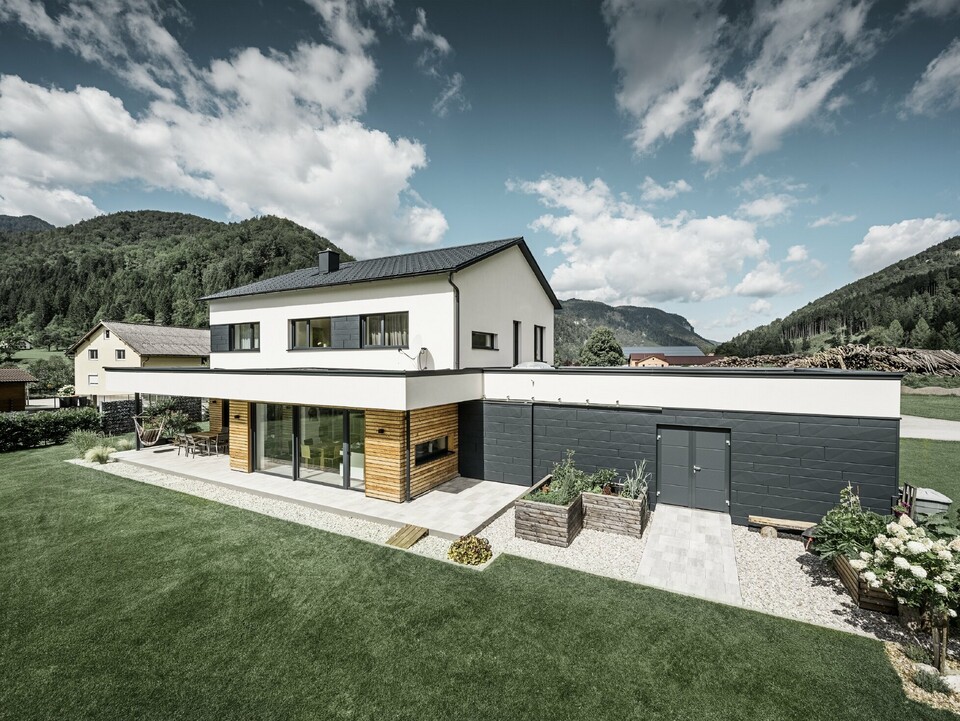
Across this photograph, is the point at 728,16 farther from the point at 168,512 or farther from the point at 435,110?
the point at 168,512

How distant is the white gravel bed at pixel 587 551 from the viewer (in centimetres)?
705

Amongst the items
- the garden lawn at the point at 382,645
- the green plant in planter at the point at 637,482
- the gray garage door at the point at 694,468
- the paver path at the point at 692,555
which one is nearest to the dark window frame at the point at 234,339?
the garden lawn at the point at 382,645

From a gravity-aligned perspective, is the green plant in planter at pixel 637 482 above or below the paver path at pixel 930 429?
above

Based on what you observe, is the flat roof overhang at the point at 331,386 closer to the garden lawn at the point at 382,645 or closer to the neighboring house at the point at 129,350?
the garden lawn at the point at 382,645

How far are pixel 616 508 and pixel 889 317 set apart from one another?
8512 cm

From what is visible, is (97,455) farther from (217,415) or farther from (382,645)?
(382,645)

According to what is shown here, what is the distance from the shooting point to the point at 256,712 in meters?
4.05

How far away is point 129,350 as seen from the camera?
32469 mm

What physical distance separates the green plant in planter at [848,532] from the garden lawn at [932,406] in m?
22.7

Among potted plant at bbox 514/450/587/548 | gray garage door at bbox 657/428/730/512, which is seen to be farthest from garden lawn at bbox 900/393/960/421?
potted plant at bbox 514/450/587/548

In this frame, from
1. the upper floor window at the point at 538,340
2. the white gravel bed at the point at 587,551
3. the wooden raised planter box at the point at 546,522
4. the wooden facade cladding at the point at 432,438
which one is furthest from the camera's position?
the upper floor window at the point at 538,340

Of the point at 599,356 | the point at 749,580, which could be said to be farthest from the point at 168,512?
the point at 599,356

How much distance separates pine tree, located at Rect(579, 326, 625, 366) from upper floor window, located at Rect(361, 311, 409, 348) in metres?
45.0

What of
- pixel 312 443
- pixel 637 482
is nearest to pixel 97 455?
pixel 312 443
